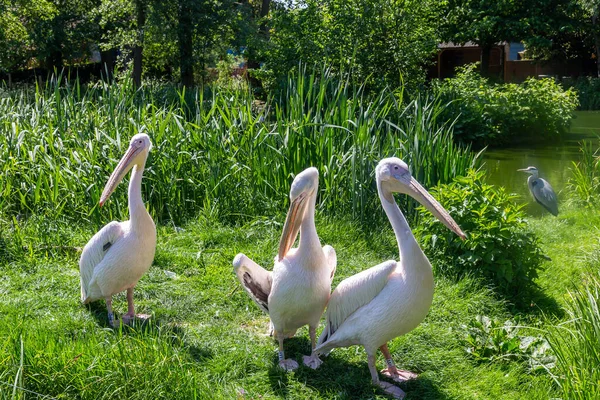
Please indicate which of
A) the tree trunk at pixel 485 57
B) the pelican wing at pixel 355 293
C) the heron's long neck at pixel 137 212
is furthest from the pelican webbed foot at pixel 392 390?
the tree trunk at pixel 485 57

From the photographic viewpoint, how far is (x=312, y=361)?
360 cm

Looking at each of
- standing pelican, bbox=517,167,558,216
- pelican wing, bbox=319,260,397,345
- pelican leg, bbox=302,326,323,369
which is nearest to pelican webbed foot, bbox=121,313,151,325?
pelican leg, bbox=302,326,323,369

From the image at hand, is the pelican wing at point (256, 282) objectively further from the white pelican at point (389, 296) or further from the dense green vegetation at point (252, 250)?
the white pelican at point (389, 296)

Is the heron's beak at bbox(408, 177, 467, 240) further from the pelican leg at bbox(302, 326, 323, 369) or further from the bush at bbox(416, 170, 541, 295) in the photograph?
the bush at bbox(416, 170, 541, 295)

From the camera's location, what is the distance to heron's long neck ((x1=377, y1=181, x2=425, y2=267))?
3.23 m

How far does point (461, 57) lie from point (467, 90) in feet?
53.1

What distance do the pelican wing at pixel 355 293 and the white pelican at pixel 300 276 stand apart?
0.09 metres

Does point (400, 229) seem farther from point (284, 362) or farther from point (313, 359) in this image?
point (284, 362)

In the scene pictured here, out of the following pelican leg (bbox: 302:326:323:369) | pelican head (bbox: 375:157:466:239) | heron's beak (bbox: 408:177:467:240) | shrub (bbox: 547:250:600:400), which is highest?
pelican head (bbox: 375:157:466:239)

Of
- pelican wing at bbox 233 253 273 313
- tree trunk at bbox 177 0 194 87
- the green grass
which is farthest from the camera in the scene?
tree trunk at bbox 177 0 194 87

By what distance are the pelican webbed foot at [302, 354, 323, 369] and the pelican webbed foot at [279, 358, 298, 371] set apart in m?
0.06

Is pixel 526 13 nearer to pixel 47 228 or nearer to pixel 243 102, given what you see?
pixel 243 102

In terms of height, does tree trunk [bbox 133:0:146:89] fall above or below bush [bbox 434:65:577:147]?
above

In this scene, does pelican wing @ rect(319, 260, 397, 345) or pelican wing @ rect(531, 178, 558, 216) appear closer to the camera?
pelican wing @ rect(319, 260, 397, 345)
